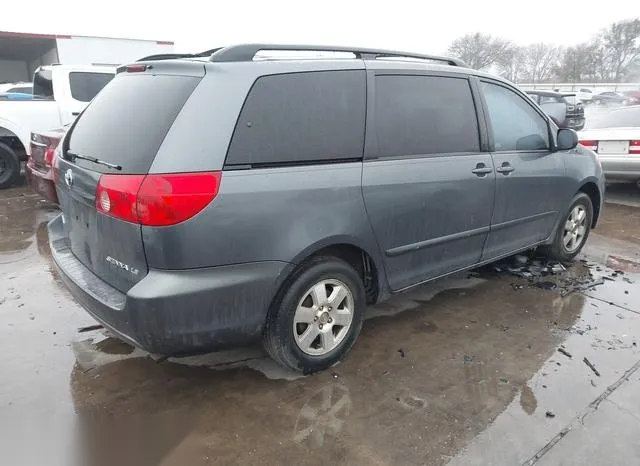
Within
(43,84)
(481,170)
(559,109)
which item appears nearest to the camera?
(481,170)

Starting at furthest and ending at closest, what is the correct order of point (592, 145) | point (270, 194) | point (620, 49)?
1. point (620, 49)
2. point (592, 145)
3. point (270, 194)

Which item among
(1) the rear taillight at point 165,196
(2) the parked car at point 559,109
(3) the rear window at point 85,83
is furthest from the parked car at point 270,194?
(2) the parked car at point 559,109

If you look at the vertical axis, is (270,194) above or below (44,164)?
above

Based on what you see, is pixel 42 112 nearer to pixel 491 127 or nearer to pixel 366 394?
pixel 491 127

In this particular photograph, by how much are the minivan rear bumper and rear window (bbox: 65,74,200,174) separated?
0.56 m

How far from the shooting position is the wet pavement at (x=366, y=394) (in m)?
2.39

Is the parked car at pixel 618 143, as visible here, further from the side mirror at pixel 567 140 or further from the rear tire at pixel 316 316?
the rear tire at pixel 316 316

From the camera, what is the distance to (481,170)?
3.58 meters

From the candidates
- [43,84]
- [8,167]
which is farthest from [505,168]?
[43,84]

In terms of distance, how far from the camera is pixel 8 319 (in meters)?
3.63

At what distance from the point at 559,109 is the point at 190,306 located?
12429 mm

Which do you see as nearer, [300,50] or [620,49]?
[300,50]

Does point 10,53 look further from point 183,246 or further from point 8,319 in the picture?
point 183,246

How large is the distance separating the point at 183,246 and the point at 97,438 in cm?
106
